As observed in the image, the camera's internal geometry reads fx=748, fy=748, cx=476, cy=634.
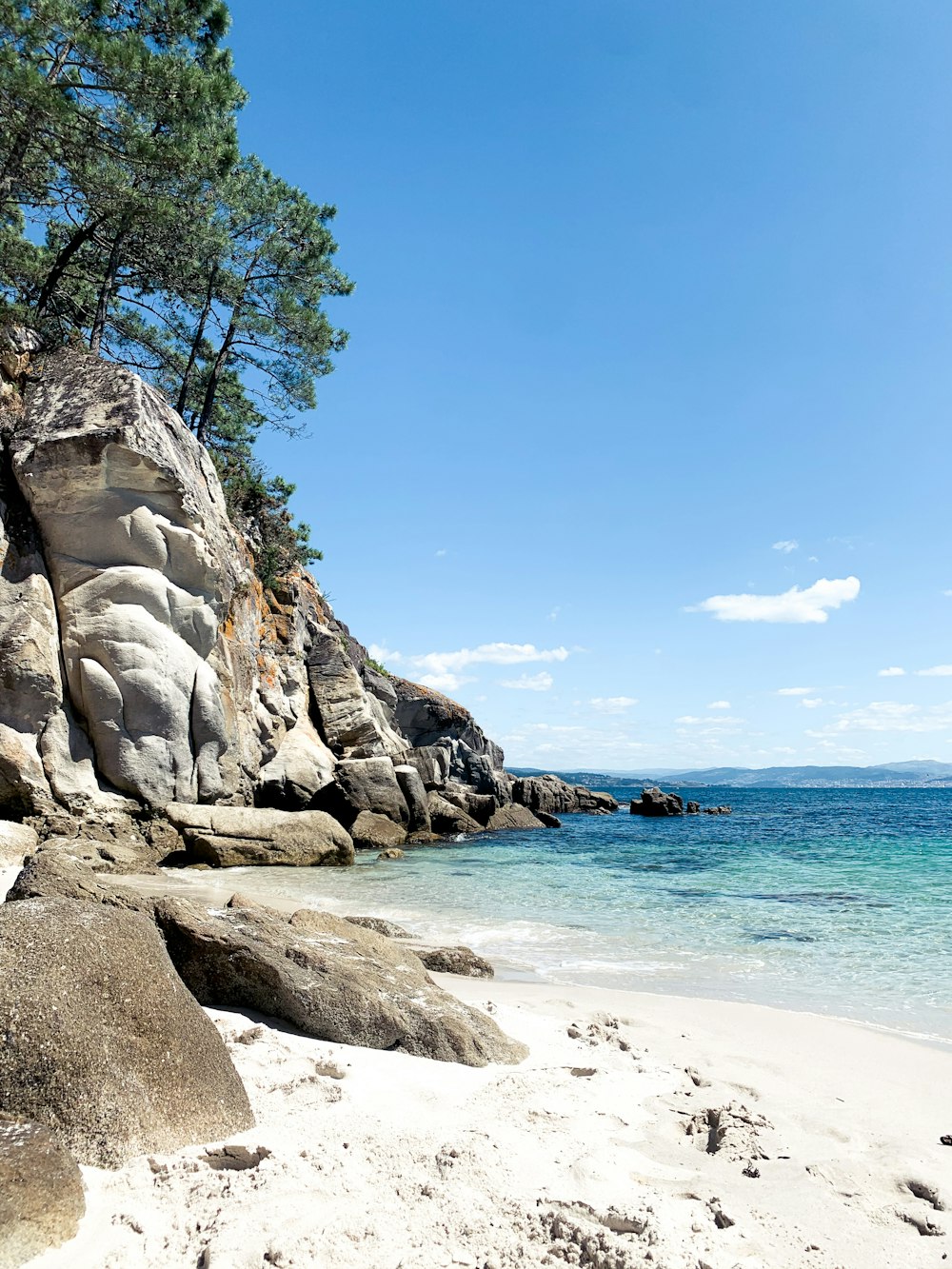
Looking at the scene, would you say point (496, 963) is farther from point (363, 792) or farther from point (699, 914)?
point (363, 792)

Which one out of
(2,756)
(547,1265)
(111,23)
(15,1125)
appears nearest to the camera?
(547,1265)

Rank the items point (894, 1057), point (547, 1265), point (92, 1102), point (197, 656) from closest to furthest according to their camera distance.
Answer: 1. point (547, 1265)
2. point (92, 1102)
3. point (894, 1057)
4. point (197, 656)

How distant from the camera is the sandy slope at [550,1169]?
2.71 m

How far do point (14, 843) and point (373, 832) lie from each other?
1218 centimetres

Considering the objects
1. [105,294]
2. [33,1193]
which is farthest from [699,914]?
[105,294]

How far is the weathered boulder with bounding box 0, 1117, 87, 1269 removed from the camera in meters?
2.46

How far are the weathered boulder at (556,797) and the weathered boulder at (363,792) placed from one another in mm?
20271

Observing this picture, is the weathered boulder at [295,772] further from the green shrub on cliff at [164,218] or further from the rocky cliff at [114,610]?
the green shrub on cliff at [164,218]

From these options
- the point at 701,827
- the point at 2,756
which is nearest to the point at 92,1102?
the point at 2,756

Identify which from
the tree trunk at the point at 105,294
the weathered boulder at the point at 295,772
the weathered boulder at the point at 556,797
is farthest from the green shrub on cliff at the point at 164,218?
the weathered boulder at the point at 556,797

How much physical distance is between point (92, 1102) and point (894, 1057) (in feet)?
17.7

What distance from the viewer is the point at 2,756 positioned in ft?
44.9

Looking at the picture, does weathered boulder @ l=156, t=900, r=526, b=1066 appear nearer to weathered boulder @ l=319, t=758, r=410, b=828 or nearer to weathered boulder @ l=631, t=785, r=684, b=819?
weathered boulder @ l=319, t=758, r=410, b=828

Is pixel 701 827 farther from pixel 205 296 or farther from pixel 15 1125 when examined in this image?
pixel 15 1125
